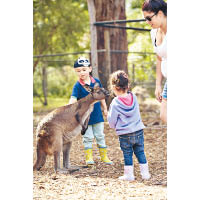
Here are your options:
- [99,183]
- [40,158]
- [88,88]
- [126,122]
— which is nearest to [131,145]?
[126,122]

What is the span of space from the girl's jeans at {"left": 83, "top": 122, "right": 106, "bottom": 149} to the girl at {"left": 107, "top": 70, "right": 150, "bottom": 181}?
819 millimetres

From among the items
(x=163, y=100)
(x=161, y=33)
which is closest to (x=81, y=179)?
(x=163, y=100)

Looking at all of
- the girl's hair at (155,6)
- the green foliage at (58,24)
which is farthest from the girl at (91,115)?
the green foliage at (58,24)

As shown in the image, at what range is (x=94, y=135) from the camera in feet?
15.9

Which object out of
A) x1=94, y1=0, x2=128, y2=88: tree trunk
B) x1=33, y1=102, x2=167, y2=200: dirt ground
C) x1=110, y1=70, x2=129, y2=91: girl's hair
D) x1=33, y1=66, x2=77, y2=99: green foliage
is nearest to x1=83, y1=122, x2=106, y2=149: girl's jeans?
x1=33, y1=102, x2=167, y2=200: dirt ground

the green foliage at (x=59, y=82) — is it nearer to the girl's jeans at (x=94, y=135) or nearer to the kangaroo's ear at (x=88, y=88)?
the girl's jeans at (x=94, y=135)

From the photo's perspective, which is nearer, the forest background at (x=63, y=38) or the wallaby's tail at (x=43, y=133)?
the wallaby's tail at (x=43, y=133)

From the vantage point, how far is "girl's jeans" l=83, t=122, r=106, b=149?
4754mm

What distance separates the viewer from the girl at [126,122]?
3.94 meters

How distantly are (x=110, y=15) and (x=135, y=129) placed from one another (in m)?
5.83

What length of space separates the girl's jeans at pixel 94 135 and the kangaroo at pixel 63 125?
0.36 metres

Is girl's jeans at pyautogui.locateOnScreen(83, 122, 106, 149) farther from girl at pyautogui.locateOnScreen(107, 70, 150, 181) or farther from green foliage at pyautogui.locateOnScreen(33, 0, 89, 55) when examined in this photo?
green foliage at pyautogui.locateOnScreen(33, 0, 89, 55)

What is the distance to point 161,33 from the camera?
3.73 metres
